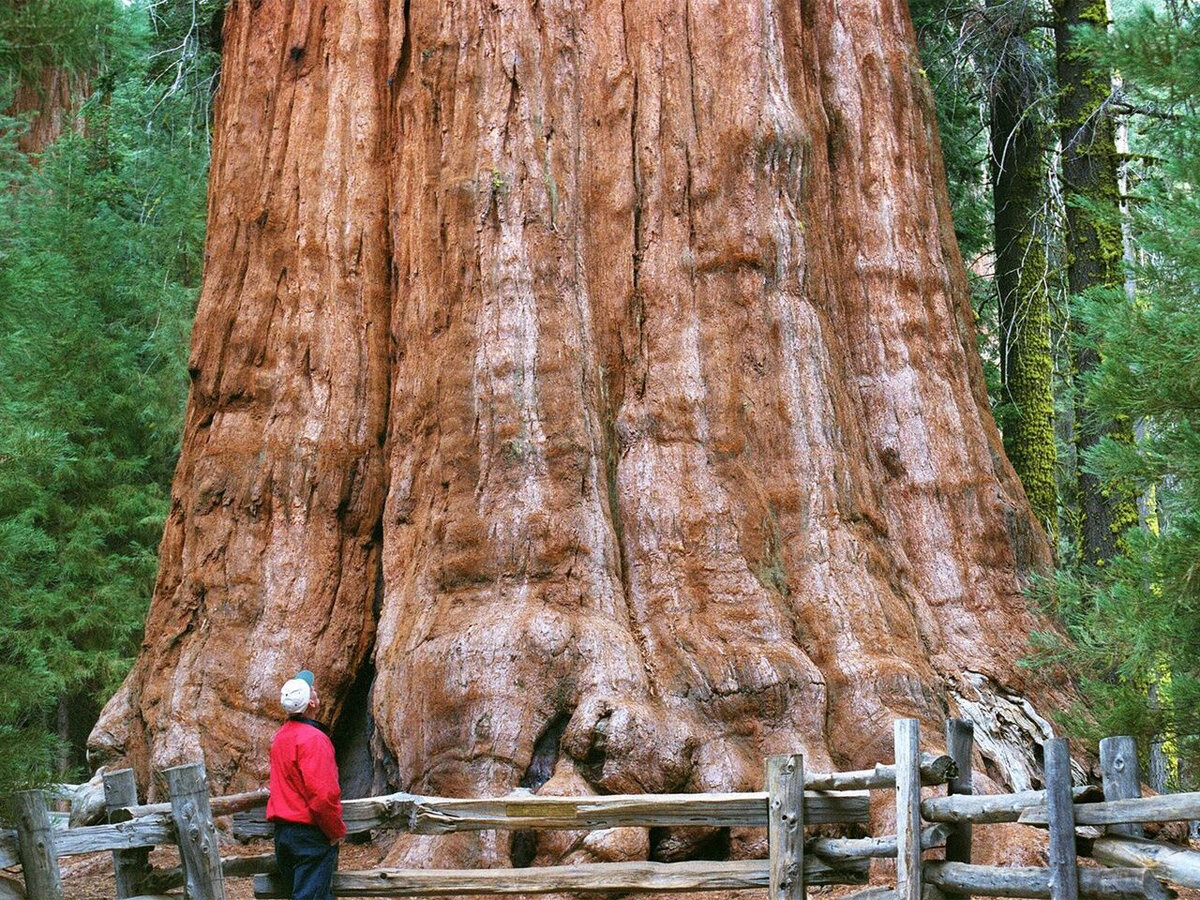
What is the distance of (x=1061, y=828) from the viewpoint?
23.8 feet

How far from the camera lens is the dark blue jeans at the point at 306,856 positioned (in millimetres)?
7777

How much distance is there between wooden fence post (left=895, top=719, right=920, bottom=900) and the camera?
7.69 m

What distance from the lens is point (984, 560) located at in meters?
10.8

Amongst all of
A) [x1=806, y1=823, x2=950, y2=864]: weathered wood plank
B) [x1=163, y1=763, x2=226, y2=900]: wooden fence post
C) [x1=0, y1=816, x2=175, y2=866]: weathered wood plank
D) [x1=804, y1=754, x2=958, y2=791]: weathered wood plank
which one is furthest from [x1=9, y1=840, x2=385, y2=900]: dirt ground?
[x1=804, y1=754, x2=958, y2=791]: weathered wood plank

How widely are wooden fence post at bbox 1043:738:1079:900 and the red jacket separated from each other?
3812 mm

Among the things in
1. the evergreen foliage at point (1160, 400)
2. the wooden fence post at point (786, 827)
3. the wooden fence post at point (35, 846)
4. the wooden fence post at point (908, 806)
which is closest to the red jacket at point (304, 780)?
the wooden fence post at point (35, 846)

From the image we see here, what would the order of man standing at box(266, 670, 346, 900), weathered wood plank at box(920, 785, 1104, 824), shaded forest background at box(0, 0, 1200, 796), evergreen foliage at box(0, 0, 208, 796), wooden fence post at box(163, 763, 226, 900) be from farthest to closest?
evergreen foliage at box(0, 0, 208, 796) → shaded forest background at box(0, 0, 1200, 796) → wooden fence post at box(163, 763, 226, 900) → man standing at box(266, 670, 346, 900) → weathered wood plank at box(920, 785, 1104, 824)

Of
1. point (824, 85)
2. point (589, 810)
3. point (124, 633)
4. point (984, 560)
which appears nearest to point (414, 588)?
point (589, 810)

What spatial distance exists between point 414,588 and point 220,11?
7.94 metres

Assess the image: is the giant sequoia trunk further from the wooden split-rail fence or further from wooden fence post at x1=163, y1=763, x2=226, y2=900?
wooden fence post at x1=163, y1=763, x2=226, y2=900

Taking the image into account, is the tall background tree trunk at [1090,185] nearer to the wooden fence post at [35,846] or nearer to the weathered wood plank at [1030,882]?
the weathered wood plank at [1030,882]

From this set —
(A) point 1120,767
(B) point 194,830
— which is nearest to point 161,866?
(B) point 194,830

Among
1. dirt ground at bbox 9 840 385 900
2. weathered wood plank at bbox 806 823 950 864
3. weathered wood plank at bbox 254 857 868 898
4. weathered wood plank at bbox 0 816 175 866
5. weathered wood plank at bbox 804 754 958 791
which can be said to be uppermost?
weathered wood plank at bbox 804 754 958 791

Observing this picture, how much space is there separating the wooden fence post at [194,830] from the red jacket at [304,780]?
48cm
